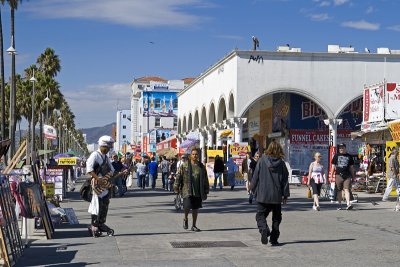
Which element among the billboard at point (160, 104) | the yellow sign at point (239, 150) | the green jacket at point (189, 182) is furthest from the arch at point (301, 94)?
the billboard at point (160, 104)

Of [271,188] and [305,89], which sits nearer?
[271,188]

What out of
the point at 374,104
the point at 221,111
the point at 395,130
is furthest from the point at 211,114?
the point at 395,130

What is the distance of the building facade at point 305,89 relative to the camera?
42.2 metres

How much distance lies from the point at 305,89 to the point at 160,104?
85.0 meters

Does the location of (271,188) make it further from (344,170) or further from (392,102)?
(392,102)

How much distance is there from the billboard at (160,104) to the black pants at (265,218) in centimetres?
11354

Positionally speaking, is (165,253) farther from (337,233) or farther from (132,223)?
(132,223)

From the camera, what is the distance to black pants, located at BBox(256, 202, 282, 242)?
11.6m

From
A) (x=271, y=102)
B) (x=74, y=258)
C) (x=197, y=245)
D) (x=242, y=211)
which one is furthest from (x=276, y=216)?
(x=271, y=102)

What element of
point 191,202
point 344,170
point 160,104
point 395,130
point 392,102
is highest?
point 160,104

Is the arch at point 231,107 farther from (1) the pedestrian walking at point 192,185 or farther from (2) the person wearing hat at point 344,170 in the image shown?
(1) the pedestrian walking at point 192,185

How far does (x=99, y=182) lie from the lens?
Answer: 12.6 meters

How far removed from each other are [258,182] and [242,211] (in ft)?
24.5

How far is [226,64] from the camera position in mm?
45062
